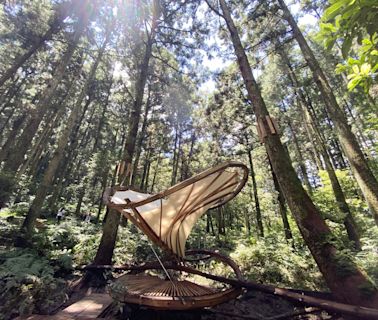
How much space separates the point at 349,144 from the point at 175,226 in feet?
14.3

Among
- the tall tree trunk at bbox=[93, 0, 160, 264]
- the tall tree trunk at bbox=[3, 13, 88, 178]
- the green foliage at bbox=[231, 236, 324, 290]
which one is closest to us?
the tall tree trunk at bbox=[93, 0, 160, 264]

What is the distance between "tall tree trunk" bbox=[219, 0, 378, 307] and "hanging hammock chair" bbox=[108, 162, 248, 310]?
1.02 metres

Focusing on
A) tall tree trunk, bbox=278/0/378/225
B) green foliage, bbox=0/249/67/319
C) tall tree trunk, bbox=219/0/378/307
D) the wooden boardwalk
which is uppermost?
tall tree trunk, bbox=278/0/378/225

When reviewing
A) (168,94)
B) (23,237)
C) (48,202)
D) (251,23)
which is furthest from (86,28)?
(48,202)

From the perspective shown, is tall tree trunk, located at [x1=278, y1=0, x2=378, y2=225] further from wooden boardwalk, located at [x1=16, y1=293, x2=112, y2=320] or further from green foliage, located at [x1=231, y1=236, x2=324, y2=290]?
wooden boardwalk, located at [x1=16, y1=293, x2=112, y2=320]

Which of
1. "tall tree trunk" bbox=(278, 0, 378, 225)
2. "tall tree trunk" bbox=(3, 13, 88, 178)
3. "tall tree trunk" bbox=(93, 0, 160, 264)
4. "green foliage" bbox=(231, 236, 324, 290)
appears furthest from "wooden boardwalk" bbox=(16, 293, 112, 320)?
"tall tree trunk" bbox=(3, 13, 88, 178)

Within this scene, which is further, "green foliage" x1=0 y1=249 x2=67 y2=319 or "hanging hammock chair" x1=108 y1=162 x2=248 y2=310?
"green foliage" x1=0 y1=249 x2=67 y2=319

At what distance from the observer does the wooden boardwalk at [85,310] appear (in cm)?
281

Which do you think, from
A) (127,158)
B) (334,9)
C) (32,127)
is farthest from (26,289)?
(32,127)

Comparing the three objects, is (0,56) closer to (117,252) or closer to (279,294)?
(117,252)

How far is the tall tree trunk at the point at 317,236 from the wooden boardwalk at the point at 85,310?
9.93ft

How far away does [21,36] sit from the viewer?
9500 millimetres

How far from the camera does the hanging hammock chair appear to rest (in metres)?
2.26

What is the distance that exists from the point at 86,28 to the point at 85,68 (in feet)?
20.9
